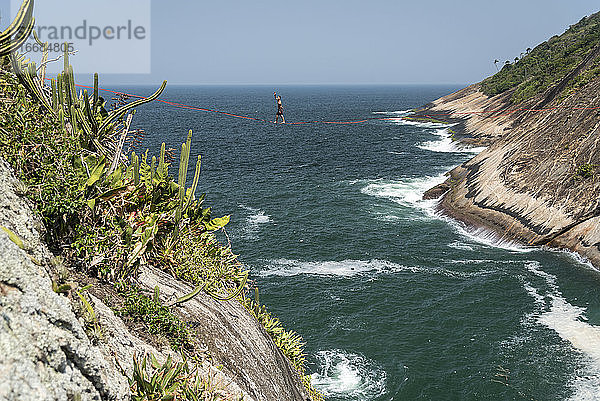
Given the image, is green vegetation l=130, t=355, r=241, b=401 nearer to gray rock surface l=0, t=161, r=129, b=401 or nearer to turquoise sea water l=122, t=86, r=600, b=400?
gray rock surface l=0, t=161, r=129, b=401

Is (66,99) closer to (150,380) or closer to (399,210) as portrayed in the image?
(150,380)

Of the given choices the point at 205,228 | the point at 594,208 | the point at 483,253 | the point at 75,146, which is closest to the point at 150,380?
the point at 75,146

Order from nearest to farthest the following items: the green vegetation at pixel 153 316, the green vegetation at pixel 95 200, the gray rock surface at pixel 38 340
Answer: the gray rock surface at pixel 38 340
the green vegetation at pixel 95 200
the green vegetation at pixel 153 316

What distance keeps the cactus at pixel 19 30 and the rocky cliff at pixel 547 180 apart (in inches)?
1109

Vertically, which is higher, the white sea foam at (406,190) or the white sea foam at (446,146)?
the white sea foam at (446,146)

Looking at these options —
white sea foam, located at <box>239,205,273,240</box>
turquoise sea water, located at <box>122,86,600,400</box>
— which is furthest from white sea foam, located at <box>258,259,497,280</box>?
white sea foam, located at <box>239,205,273,240</box>

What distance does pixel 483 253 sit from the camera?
93.8 ft

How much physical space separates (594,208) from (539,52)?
97.8m

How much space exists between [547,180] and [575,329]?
13.4 metres

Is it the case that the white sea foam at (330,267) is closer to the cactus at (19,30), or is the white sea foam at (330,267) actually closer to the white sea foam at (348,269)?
the white sea foam at (348,269)

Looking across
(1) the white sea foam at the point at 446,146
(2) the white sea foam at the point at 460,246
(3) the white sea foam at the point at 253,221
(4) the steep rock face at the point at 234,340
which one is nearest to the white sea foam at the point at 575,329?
(2) the white sea foam at the point at 460,246

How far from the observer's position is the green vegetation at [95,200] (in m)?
5.30

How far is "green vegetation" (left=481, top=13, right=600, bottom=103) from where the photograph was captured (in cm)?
6569

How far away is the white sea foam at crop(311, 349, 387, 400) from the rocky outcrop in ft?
38.8
